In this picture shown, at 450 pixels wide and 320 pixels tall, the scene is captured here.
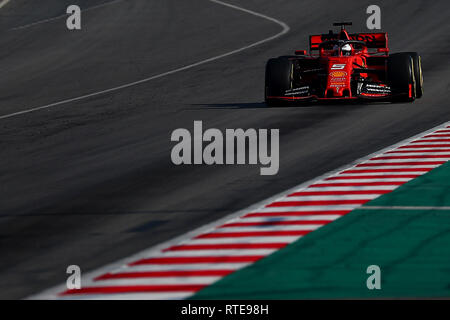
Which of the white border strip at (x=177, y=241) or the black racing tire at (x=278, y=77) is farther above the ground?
the black racing tire at (x=278, y=77)

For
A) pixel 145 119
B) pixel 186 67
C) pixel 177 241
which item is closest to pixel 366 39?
pixel 145 119

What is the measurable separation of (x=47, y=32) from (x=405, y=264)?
96.7 feet

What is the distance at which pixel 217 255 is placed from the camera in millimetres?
9656

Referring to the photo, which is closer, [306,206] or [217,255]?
[217,255]

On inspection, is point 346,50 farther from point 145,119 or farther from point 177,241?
point 177,241

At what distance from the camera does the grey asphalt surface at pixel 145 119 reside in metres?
11.0

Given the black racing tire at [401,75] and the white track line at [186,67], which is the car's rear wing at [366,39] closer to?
the black racing tire at [401,75]

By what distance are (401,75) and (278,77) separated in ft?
7.84

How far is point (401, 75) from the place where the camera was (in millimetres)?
20219

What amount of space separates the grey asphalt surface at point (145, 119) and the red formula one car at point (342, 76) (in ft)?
1.06

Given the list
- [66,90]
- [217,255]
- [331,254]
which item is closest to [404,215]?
[331,254]

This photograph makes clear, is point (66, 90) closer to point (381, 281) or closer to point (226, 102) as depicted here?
point (226, 102)

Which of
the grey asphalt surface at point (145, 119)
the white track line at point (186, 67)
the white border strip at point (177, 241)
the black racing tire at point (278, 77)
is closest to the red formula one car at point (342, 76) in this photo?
the black racing tire at point (278, 77)

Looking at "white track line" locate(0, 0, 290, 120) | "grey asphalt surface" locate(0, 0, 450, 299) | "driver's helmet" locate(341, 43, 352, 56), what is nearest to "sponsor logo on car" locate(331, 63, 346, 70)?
"driver's helmet" locate(341, 43, 352, 56)
